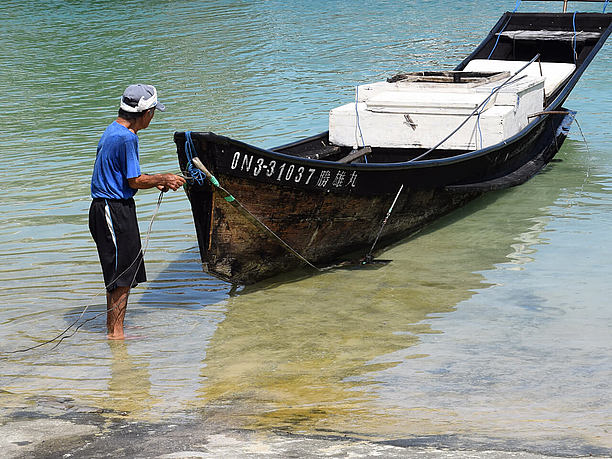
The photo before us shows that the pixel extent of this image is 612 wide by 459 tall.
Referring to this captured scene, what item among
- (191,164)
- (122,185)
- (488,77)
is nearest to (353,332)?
(191,164)

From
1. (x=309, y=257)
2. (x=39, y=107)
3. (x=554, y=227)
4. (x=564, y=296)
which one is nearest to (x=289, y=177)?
(x=309, y=257)

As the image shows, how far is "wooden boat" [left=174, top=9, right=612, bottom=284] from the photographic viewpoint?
6410 mm

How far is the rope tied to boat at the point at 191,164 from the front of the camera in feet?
19.8

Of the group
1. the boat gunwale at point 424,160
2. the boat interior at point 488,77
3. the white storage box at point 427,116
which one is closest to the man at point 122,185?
the boat gunwale at point 424,160

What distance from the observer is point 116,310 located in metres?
5.79

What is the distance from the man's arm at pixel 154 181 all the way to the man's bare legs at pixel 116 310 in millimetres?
772

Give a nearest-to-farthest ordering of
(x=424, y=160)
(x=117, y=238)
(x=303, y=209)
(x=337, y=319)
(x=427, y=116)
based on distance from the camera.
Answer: (x=117, y=238) → (x=337, y=319) → (x=303, y=209) → (x=424, y=160) → (x=427, y=116)

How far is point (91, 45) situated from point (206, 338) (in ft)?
67.8

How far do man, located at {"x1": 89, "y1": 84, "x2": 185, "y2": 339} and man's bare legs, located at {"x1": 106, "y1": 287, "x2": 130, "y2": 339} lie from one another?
4cm

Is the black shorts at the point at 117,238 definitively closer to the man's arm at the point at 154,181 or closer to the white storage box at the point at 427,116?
the man's arm at the point at 154,181

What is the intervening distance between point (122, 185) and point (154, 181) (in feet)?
0.71

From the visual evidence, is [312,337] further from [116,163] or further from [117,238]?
[116,163]

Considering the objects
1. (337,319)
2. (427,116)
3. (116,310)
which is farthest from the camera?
(427,116)

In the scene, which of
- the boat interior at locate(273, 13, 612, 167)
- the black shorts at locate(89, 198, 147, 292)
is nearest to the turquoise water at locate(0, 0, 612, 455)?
the black shorts at locate(89, 198, 147, 292)
